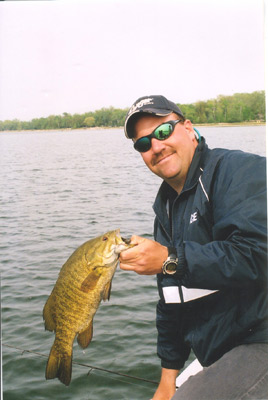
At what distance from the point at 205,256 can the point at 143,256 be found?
34 cm

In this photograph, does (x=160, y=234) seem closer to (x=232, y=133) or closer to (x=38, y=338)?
(x=38, y=338)

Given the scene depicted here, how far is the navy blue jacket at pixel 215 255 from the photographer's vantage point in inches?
92.0

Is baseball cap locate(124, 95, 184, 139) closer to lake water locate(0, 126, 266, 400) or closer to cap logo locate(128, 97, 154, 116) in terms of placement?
cap logo locate(128, 97, 154, 116)

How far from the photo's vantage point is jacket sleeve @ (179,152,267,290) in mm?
2316

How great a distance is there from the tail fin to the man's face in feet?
4.50

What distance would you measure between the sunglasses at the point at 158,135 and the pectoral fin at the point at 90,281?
0.97 metres

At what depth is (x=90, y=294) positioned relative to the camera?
8.52 feet

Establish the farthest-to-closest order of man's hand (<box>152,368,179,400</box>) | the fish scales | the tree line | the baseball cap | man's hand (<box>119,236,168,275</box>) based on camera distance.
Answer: the tree line → man's hand (<box>152,368,179,400</box>) → the baseball cap → the fish scales → man's hand (<box>119,236,168,275</box>)

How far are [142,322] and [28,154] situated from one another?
17.1 metres

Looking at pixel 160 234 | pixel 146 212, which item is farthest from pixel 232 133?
pixel 160 234

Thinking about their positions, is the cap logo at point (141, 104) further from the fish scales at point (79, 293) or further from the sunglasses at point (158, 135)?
the fish scales at point (79, 293)

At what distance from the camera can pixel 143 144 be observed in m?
3.02

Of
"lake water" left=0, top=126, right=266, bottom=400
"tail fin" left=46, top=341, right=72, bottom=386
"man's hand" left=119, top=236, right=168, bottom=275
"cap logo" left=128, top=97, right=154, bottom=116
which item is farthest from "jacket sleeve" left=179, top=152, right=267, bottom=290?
"lake water" left=0, top=126, right=266, bottom=400

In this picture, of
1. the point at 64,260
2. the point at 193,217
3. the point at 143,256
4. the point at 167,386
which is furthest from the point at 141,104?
the point at 64,260
